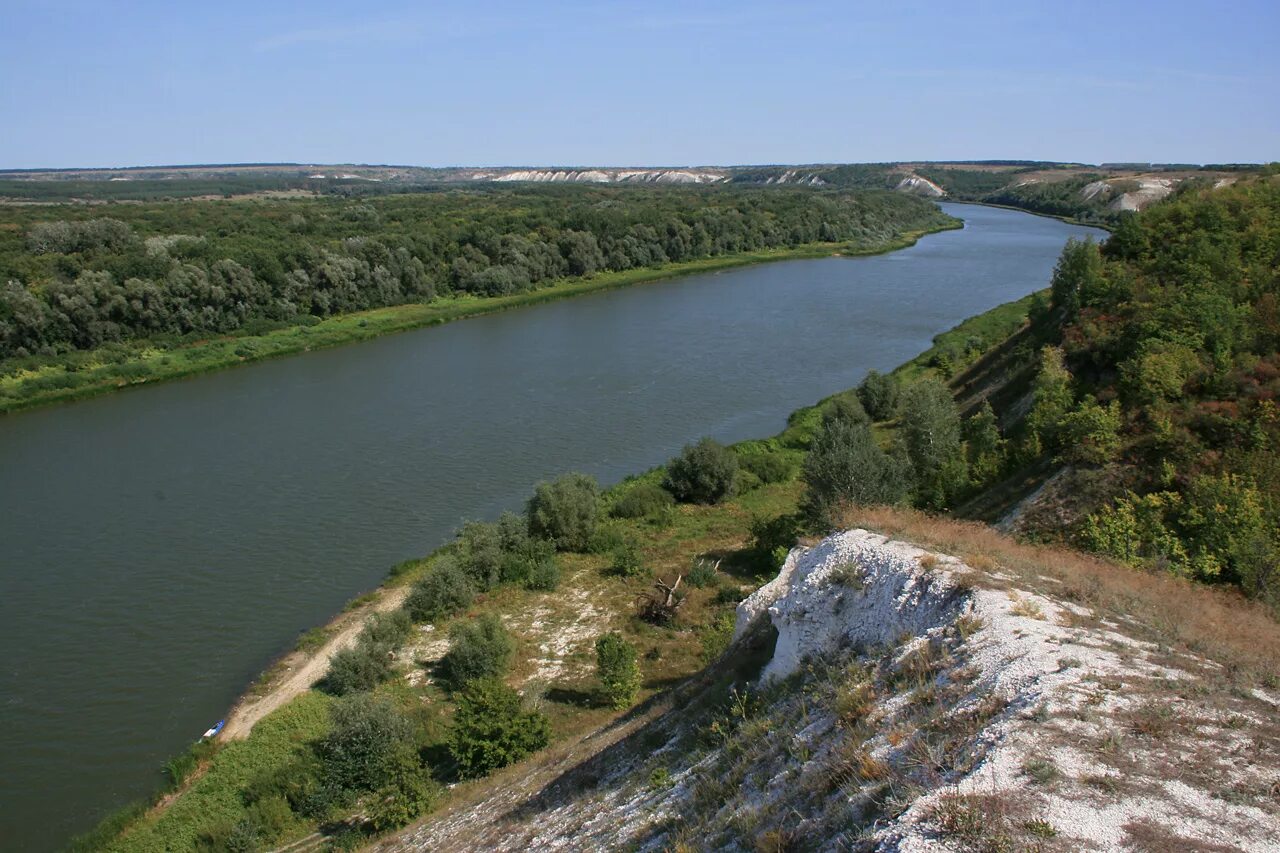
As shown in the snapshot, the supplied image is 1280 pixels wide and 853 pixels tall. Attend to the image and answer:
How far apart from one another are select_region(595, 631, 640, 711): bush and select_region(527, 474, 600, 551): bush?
589cm

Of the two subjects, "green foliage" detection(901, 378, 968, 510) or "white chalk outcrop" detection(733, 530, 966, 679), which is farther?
"green foliage" detection(901, 378, 968, 510)

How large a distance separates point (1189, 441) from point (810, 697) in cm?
1131

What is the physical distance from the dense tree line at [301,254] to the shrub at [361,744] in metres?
36.3

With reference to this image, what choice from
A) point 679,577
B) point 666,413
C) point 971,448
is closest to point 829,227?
point 666,413

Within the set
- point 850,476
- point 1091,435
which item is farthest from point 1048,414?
point 850,476

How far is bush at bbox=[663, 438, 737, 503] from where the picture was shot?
24062 mm

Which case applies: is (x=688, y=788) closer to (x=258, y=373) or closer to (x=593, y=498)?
(x=593, y=498)

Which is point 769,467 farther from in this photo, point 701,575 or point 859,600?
point 859,600

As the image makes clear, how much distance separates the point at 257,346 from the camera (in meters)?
42.9

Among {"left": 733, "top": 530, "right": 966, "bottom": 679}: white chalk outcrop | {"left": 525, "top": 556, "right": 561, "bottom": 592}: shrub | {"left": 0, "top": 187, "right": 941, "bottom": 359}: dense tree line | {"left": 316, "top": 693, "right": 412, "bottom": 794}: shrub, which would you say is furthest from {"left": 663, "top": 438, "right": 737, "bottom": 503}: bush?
{"left": 0, "top": 187, "right": 941, "bottom": 359}: dense tree line

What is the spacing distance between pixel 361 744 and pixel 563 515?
29.5ft

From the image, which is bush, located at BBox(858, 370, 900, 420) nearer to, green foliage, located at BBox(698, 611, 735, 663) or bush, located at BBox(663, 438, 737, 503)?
bush, located at BBox(663, 438, 737, 503)

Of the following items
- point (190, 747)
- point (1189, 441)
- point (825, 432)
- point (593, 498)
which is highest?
point (1189, 441)

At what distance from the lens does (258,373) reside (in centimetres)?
3950
